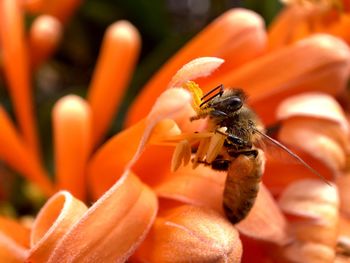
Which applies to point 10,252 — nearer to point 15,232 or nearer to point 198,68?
point 15,232

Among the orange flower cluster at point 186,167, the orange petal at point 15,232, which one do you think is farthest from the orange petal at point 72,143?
the orange petal at point 15,232

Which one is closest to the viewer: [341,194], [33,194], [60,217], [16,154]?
[60,217]

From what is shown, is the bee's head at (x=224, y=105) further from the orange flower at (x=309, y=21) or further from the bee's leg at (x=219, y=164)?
the orange flower at (x=309, y=21)

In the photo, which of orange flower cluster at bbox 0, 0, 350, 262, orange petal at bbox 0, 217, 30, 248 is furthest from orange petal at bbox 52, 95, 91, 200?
orange petal at bbox 0, 217, 30, 248

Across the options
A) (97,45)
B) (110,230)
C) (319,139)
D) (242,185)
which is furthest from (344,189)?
Result: (97,45)

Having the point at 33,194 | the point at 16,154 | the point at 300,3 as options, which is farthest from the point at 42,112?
the point at 300,3

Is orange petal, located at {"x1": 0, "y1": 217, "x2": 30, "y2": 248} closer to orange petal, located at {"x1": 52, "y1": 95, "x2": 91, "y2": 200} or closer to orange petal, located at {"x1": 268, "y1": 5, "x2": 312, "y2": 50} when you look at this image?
orange petal, located at {"x1": 52, "y1": 95, "x2": 91, "y2": 200}

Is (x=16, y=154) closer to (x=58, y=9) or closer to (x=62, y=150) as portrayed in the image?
(x=62, y=150)
